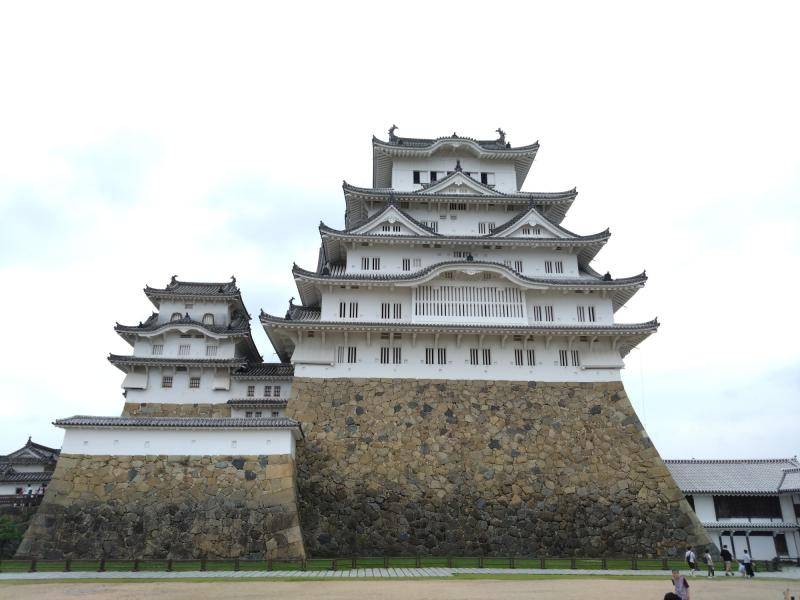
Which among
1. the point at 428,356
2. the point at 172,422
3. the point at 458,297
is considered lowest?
the point at 172,422

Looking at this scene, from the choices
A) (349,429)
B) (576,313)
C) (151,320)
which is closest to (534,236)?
(576,313)

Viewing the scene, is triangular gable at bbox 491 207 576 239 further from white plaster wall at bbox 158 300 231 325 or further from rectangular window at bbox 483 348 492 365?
white plaster wall at bbox 158 300 231 325

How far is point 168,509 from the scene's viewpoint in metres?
21.1

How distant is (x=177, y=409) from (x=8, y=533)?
962 cm

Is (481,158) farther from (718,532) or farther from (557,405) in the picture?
(718,532)

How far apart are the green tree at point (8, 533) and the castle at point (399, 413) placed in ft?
6.52

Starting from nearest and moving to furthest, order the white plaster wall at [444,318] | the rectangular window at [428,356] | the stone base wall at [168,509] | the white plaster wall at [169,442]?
the stone base wall at [168,509]
the white plaster wall at [169,442]
the rectangular window at [428,356]
the white plaster wall at [444,318]

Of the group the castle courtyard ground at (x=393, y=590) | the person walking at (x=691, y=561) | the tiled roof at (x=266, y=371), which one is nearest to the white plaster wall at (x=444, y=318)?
the tiled roof at (x=266, y=371)

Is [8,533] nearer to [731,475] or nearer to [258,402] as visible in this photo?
[258,402]

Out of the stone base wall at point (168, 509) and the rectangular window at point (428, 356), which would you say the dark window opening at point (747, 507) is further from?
the stone base wall at point (168, 509)

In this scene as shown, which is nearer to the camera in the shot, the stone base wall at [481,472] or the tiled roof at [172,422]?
the tiled roof at [172,422]

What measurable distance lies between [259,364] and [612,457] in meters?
18.7

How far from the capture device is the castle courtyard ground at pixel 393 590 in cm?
1397

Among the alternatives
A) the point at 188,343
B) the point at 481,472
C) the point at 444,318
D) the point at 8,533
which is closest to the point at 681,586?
the point at 481,472
